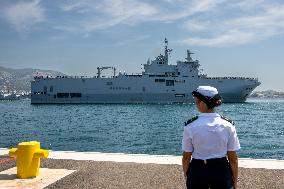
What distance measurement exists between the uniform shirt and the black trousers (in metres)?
0.06

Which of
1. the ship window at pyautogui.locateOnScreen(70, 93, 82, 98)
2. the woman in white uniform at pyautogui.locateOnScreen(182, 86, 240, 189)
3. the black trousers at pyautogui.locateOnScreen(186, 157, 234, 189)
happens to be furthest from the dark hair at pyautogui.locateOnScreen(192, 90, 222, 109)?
the ship window at pyautogui.locateOnScreen(70, 93, 82, 98)

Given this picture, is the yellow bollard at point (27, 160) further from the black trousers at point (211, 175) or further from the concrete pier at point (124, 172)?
the black trousers at point (211, 175)

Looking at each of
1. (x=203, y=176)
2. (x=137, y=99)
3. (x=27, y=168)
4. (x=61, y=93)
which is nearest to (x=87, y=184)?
(x=27, y=168)

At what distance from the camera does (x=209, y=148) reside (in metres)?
2.92

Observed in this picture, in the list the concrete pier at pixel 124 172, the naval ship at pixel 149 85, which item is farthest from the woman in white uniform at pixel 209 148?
the naval ship at pixel 149 85

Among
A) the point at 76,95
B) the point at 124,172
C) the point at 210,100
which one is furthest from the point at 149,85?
the point at 210,100

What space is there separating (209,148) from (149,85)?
76.0m

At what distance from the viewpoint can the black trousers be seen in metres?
2.89

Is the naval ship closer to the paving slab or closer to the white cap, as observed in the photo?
the paving slab

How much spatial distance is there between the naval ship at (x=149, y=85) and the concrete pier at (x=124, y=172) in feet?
233

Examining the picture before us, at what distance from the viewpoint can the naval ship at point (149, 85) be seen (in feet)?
260

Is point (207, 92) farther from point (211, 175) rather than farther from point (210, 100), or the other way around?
point (211, 175)

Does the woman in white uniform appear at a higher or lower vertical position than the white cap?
lower

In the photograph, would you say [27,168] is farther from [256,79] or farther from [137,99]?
[256,79]
